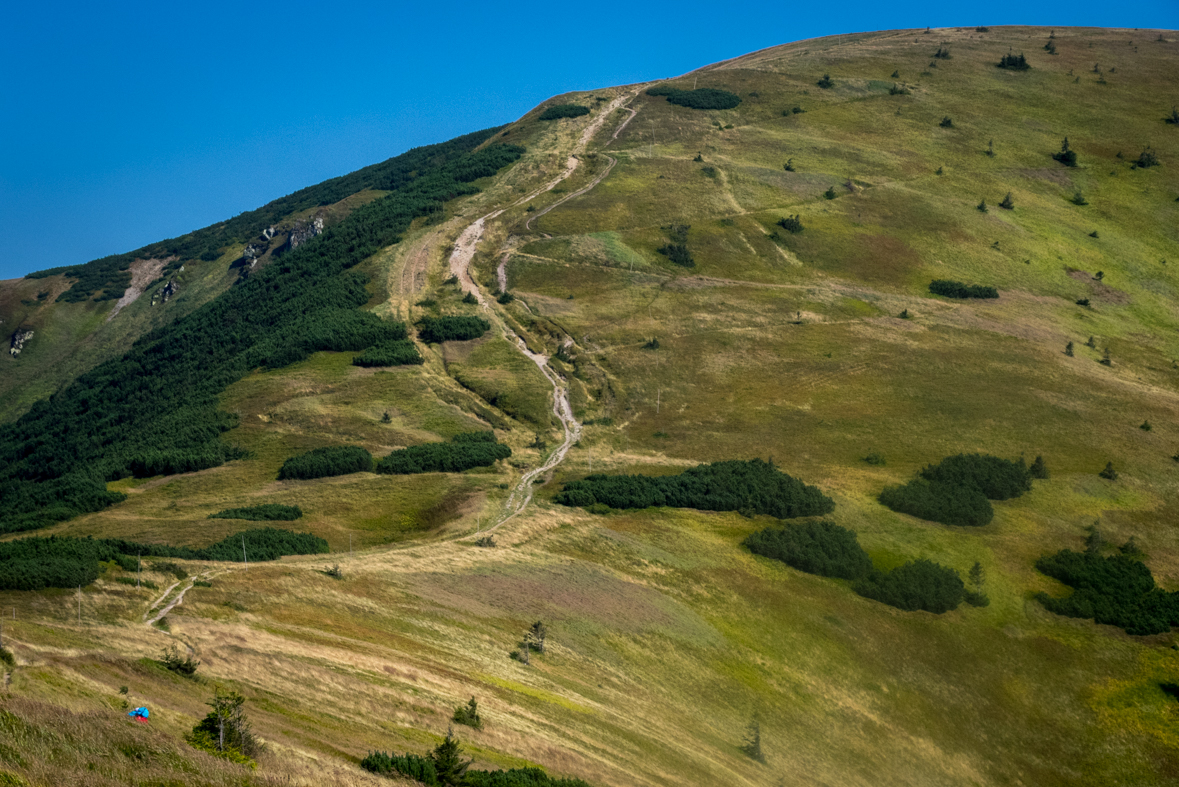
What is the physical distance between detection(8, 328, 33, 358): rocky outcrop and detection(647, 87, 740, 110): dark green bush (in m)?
123

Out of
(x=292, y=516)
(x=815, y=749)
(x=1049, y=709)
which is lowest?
(x=1049, y=709)

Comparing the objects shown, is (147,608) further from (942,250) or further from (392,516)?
(942,250)

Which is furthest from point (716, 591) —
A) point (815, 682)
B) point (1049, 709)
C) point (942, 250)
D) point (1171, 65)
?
point (1171, 65)

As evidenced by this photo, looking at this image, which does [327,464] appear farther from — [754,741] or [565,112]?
[565,112]

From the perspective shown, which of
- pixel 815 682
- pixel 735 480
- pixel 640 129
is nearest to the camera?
pixel 815 682

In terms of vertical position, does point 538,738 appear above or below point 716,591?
above

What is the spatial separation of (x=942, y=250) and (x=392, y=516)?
3334 inches

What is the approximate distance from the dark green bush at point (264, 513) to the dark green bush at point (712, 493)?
59.1 feet

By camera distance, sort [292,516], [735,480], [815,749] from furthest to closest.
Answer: [735,480]
[292,516]
[815,749]

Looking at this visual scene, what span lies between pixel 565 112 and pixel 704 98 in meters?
26.1

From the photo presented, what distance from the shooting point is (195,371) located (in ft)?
318

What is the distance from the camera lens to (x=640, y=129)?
145 metres

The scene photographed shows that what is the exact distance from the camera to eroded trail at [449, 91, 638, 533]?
63388 mm

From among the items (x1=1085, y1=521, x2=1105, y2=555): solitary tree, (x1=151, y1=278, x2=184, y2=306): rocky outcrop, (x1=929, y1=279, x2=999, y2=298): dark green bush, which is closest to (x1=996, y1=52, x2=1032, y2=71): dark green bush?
(x1=929, y1=279, x2=999, y2=298): dark green bush
